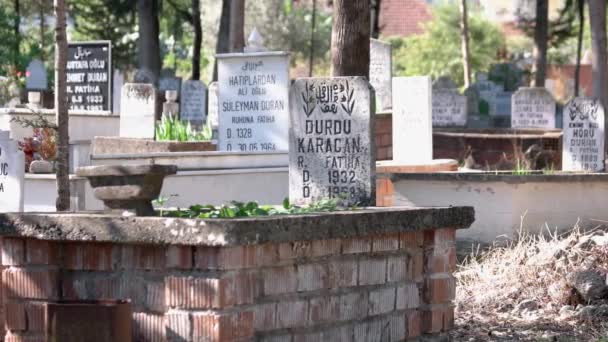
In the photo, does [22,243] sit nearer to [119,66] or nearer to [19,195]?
[19,195]

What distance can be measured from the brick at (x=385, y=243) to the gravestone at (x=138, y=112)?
11.4 meters

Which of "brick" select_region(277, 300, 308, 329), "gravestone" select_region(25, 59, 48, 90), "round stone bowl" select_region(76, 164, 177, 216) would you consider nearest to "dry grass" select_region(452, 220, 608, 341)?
"brick" select_region(277, 300, 308, 329)

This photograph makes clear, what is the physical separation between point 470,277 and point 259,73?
608 cm

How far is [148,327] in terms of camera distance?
22.2 feet

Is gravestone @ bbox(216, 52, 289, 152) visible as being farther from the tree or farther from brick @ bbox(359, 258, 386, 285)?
the tree

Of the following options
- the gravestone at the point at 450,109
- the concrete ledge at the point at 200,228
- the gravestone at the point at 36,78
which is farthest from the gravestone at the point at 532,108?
the concrete ledge at the point at 200,228

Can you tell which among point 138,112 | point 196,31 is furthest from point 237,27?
point 196,31

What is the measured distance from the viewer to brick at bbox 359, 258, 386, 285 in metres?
7.58

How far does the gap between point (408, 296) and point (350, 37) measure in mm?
4492

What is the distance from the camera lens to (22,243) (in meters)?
7.11

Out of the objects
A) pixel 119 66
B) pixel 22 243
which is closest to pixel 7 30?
pixel 119 66

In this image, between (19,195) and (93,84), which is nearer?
(19,195)

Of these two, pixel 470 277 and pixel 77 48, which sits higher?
pixel 77 48

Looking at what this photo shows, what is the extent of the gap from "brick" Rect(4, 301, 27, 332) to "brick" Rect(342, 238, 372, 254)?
1.77 meters
